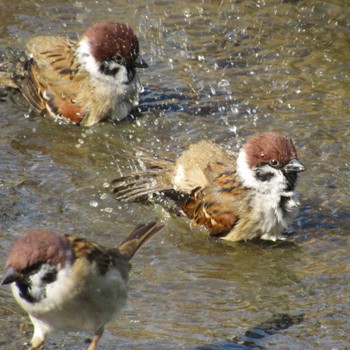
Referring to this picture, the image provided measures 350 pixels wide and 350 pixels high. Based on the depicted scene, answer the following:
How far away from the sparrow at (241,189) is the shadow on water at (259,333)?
3.61 ft

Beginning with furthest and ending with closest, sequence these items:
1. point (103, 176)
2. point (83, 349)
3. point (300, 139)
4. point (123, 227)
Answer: point (300, 139), point (103, 176), point (123, 227), point (83, 349)

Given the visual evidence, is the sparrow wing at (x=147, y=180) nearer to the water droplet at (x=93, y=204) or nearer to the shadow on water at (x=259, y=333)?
the water droplet at (x=93, y=204)

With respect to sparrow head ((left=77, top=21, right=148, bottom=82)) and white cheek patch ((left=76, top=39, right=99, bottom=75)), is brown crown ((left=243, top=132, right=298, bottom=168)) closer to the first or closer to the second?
sparrow head ((left=77, top=21, right=148, bottom=82))

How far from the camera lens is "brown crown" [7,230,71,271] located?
13.7 feet

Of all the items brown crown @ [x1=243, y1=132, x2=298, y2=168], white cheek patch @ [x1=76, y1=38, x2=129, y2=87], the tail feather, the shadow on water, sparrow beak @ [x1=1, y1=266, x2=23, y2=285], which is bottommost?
the shadow on water

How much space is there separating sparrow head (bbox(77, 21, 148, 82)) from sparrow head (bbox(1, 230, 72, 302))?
3.58 m

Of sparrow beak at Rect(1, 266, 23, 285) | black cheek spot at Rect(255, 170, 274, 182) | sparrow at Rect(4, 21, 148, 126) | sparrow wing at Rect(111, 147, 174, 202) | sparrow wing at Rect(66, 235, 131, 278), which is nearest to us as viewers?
sparrow beak at Rect(1, 266, 23, 285)

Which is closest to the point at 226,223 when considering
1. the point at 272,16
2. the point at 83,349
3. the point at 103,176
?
the point at 103,176

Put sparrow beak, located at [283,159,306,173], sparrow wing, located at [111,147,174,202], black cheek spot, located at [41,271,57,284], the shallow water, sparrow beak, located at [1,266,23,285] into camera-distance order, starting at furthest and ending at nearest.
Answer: sparrow wing, located at [111,147,174,202]
sparrow beak, located at [283,159,306,173]
the shallow water
black cheek spot, located at [41,271,57,284]
sparrow beak, located at [1,266,23,285]

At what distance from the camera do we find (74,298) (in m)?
4.41

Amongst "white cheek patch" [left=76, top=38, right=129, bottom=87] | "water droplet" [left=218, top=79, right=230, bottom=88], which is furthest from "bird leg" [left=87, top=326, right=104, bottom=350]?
"water droplet" [left=218, top=79, right=230, bottom=88]

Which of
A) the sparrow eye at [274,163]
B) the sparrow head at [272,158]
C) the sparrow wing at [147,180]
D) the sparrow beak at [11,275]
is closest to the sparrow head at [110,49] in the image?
the sparrow wing at [147,180]

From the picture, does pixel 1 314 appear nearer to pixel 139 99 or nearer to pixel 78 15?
pixel 139 99

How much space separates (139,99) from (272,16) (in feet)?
7.44
